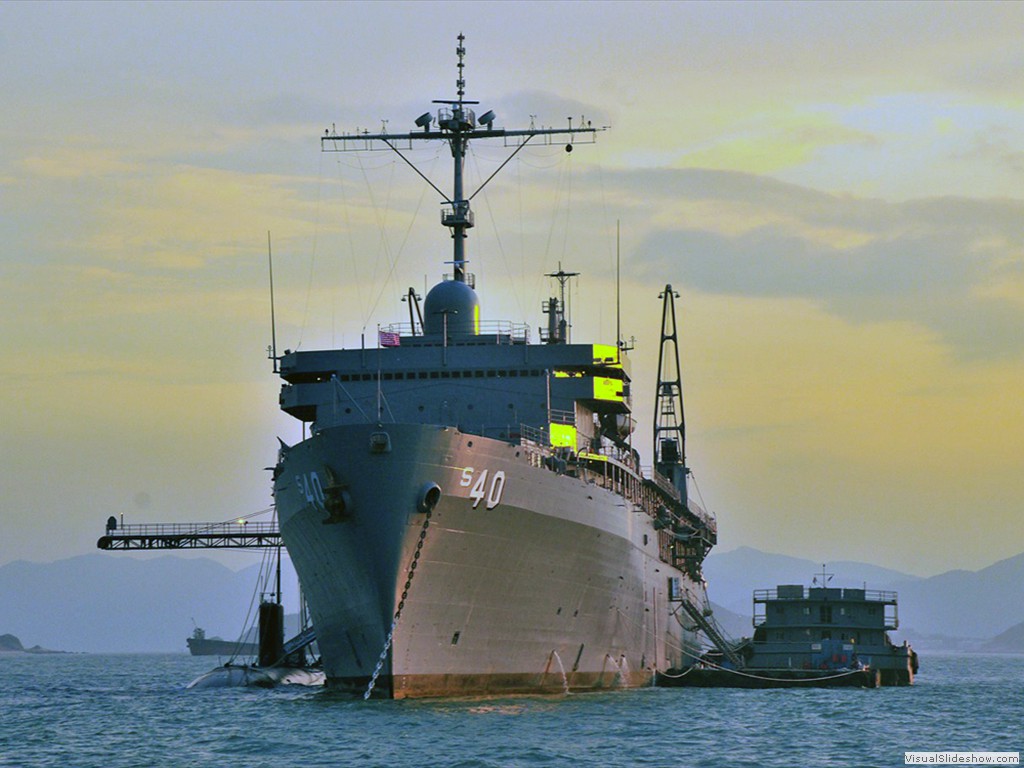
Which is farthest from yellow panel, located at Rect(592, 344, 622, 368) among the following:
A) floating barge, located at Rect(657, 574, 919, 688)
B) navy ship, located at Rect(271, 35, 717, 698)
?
floating barge, located at Rect(657, 574, 919, 688)

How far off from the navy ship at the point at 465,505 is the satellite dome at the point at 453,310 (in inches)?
2.5

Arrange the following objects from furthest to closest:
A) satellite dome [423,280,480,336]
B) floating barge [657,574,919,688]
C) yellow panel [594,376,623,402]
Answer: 1. floating barge [657,574,919,688]
2. satellite dome [423,280,480,336]
3. yellow panel [594,376,623,402]

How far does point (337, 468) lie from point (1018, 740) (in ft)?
58.5

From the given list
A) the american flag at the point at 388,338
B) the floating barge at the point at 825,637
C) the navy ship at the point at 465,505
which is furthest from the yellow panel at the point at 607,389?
the floating barge at the point at 825,637

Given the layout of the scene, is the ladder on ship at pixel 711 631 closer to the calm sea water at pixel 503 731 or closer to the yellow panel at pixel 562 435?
the calm sea water at pixel 503 731

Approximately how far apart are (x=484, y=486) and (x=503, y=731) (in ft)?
23.1

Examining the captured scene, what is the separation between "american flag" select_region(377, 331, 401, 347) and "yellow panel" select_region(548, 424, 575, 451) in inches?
243

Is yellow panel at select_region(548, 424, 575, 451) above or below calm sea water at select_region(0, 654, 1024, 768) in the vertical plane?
above

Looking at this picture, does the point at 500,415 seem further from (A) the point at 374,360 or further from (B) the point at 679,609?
(B) the point at 679,609

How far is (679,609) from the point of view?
65.4m

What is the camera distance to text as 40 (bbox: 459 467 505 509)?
1534 inches

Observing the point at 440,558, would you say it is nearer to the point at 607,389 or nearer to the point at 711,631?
the point at 607,389

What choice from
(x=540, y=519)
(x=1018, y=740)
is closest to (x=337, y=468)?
(x=540, y=519)

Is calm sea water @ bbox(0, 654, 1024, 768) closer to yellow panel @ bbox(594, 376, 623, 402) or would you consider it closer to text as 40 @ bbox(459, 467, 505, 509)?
text as 40 @ bbox(459, 467, 505, 509)
